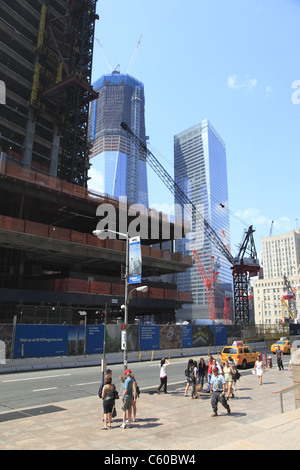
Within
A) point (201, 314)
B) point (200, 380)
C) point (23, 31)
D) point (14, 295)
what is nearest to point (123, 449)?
point (200, 380)

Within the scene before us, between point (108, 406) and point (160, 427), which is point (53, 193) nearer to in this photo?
point (108, 406)

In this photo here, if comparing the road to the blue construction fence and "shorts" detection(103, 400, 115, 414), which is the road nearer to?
the blue construction fence

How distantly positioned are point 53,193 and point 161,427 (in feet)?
97.7

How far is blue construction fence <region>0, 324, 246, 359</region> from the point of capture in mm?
24000

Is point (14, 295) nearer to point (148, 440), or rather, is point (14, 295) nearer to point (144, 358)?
point (144, 358)

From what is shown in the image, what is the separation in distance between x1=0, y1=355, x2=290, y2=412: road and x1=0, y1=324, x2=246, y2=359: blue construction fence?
2208 mm

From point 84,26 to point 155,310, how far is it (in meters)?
54.4

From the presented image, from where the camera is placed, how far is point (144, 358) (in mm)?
31672

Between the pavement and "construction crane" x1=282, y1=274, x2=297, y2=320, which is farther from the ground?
"construction crane" x1=282, y1=274, x2=297, y2=320

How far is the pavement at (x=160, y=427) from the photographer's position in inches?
314

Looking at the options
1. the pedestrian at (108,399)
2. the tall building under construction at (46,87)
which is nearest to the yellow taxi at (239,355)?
the pedestrian at (108,399)

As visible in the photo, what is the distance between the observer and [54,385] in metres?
17.6

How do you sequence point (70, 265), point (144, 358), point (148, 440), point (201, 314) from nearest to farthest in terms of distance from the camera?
point (148, 440) → point (144, 358) → point (70, 265) → point (201, 314)

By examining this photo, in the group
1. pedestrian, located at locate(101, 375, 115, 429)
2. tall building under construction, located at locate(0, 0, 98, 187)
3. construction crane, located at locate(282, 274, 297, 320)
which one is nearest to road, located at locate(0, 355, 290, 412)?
pedestrian, located at locate(101, 375, 115, 429)
